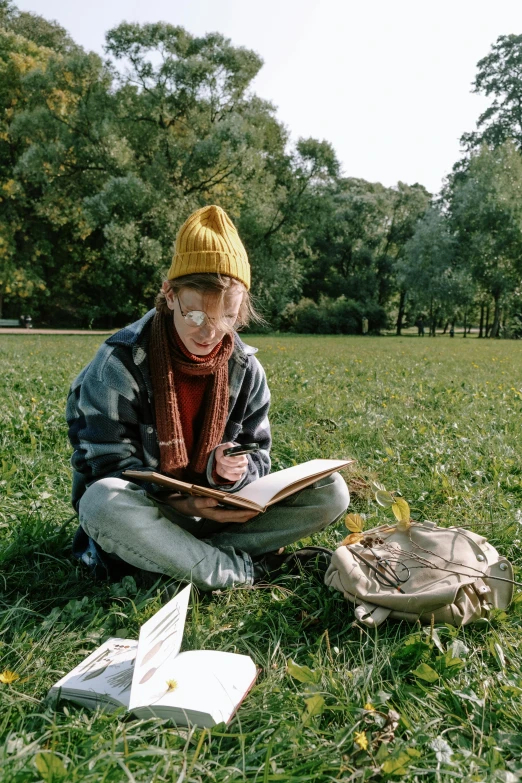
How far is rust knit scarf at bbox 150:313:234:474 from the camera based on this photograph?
2496 millimetres

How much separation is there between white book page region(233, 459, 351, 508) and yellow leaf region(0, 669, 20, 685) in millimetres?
Result: 890

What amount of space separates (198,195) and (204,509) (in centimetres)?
2210

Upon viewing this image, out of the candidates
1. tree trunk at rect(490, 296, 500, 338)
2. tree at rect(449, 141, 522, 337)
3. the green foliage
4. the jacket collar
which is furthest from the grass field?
the green foliage

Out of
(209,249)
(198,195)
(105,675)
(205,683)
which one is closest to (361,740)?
(205,683)

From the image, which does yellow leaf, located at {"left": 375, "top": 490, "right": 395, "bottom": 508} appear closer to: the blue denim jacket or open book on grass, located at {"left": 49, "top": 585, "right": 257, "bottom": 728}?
the blue denim jacket

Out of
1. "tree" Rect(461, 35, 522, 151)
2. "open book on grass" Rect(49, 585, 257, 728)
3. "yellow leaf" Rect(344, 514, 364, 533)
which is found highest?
"tree" Rect(461, 35, 522, 151)

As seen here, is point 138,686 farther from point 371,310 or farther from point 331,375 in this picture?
point 371,310

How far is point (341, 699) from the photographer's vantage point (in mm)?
1759

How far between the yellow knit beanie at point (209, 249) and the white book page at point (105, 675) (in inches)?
52.9

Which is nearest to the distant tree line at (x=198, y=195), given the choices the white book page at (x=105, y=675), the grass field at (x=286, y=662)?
the grass field at (x=286, y=662)

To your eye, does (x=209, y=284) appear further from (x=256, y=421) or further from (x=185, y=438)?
(x=256, y=421)

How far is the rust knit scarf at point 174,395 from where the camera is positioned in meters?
2.50

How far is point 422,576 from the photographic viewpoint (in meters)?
2.30

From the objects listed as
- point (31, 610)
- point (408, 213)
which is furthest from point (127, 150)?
point (31, 610)
